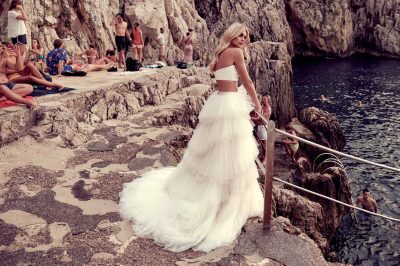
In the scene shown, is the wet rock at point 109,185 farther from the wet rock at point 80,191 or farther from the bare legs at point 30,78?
the bare legs at point 30,78

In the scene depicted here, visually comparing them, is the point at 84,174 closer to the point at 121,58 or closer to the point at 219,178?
the point at 219,178

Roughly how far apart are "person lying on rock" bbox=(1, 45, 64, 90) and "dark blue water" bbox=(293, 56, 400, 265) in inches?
493

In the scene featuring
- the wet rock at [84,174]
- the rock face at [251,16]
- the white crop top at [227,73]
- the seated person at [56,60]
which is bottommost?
the wet rock at [84,174]

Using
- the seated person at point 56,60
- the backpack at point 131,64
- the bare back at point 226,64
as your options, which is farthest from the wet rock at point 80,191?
the backpack at point 131,64

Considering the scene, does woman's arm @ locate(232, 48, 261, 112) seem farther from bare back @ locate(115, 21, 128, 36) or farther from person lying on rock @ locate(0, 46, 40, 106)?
bare back @ locate(115, 21, 128, 36)

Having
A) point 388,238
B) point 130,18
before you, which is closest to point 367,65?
point 130,18

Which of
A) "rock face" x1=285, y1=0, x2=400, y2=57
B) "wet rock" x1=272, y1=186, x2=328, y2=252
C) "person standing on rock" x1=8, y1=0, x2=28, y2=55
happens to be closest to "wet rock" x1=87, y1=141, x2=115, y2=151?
"wet rock" x1=272, y1=186, x2=328, y2=252

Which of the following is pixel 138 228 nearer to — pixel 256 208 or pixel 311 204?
pixel 256 208

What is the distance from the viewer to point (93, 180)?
653cm

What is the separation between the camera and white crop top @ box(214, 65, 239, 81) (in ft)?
16.6

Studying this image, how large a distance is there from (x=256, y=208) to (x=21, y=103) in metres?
6.26

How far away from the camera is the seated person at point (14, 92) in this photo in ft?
26.5

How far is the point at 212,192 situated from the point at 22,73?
7.66 meters

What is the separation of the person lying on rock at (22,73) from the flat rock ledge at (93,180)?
808 millimetres
